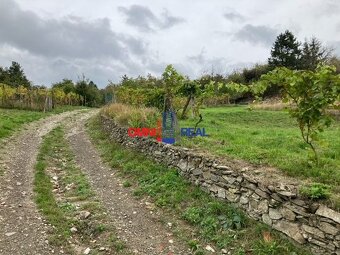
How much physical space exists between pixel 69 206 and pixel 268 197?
4859 millimetres

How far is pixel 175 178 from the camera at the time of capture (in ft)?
31.3

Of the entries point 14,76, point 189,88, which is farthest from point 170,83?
point 14,76

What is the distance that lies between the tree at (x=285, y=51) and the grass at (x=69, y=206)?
38043 mm

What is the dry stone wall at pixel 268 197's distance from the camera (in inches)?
215

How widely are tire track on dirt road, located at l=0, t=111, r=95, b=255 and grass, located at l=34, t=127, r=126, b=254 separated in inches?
8.0

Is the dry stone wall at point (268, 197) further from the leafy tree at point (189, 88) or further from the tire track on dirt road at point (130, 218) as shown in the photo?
the leafy tree at point (189, 88)

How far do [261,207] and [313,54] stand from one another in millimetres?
44434

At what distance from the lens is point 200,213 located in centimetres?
762

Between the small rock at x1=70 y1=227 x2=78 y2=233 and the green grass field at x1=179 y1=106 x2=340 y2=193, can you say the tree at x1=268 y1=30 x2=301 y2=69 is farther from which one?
the small rock at x1=70 y1=227 x2=78 y2=233

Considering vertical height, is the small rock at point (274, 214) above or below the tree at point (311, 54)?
below

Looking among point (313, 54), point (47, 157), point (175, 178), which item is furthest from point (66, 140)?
point (313, 54)

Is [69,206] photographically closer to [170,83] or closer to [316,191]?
[316,191]

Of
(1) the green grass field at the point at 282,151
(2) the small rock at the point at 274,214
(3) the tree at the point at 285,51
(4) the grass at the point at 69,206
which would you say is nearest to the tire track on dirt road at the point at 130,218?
(4) the grass at the point at 69,206

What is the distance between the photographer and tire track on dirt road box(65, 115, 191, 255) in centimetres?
661
